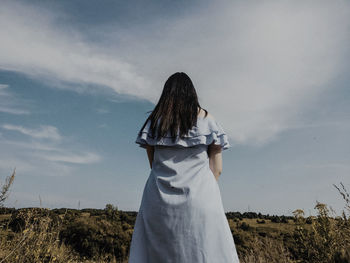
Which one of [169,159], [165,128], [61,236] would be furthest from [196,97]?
[61,236]

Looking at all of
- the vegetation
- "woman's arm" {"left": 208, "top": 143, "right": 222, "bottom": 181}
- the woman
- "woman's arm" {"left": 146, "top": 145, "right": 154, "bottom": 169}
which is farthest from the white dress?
the vegetation

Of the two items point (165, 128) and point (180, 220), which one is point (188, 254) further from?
point (165, 128)

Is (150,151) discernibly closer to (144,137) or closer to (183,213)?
(144,137)

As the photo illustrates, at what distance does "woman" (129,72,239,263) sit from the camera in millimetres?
2162

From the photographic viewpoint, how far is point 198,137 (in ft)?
7.79

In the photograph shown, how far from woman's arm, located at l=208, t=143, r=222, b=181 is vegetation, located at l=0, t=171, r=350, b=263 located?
1315 millimetres

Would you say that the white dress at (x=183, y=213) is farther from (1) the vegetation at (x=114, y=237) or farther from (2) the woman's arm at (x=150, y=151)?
(1) the vegetation at (x=114, y=237)

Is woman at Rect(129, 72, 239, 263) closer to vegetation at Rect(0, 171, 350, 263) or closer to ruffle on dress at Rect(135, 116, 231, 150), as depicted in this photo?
ruffle on dress at Rect(135, 116, 231, 150)

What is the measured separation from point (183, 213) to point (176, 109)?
2.75 ft

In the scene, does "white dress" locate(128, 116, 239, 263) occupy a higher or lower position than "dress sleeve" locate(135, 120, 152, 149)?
lower

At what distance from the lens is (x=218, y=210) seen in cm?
224

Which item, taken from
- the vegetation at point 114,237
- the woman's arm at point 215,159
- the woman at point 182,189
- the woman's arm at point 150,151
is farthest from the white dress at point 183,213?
the vegetation at point 114,237

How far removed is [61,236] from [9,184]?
681 centimetres

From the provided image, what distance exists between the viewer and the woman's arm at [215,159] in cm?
249
